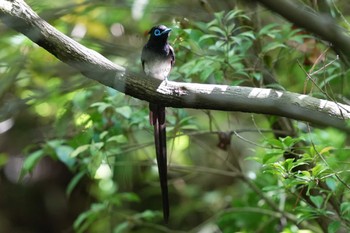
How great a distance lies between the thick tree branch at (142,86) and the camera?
2346mm

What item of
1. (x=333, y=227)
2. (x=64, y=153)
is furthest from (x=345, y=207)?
(x=64, y=153)

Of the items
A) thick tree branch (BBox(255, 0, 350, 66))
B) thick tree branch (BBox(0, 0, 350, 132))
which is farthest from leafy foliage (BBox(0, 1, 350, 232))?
thick tree branch (BBox(255, 0, 350, 66))

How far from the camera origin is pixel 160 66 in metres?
3.65

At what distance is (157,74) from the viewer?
3.53m

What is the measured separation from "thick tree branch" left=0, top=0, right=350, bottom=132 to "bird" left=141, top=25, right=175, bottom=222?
0.85 meters

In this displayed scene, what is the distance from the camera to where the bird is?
3.52 meters

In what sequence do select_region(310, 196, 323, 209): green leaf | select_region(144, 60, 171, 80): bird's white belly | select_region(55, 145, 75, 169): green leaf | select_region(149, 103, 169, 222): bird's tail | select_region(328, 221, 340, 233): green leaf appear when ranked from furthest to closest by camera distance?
select_region(55, 145, 75, 169): green leaf → select_region(144, 60, 171, 80): bird's white belly → select_region(149, 103, 169, 222): bird's tail → select_region(310, 196, 323, 209): green leaf → select_region(328, 221, 340, 233): green leaf

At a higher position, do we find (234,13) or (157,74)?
(234,13)

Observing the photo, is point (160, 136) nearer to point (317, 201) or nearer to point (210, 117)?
point (210, 117)

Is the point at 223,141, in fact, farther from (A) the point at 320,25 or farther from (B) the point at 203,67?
(A) the point at 320,25

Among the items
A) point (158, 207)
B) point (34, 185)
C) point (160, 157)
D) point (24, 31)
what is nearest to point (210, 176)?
point (158, 207)

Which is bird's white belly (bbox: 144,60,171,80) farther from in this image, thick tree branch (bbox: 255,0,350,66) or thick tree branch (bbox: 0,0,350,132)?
thick tree branch (bbox: 255,0,350,66)

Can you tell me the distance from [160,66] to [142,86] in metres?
1.05

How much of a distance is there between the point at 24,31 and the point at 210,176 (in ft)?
14.2
